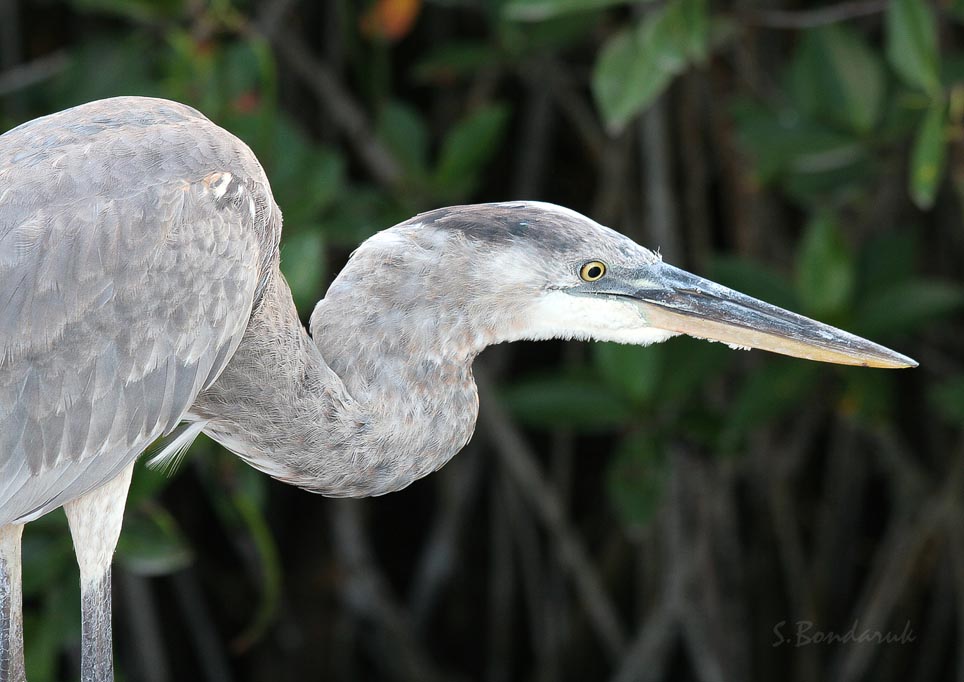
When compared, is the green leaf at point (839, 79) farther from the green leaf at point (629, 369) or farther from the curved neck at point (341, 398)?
the curved neck at point (341, 398)

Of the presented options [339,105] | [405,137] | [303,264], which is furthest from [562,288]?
[339,105]

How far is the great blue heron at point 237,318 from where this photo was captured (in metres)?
1.55

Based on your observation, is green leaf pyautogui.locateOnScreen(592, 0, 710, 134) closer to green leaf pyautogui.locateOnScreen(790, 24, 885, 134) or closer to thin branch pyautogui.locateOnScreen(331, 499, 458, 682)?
green leaf pyautogui.locateOnScreen(790, 24, 885, 134)

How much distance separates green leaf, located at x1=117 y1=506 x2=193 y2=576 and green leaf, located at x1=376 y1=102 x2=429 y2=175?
104 centimetres

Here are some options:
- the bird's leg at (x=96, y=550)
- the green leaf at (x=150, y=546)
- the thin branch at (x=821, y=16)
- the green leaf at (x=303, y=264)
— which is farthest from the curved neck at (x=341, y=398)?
the thin branch at (x=821, y=16)

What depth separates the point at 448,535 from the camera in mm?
3752

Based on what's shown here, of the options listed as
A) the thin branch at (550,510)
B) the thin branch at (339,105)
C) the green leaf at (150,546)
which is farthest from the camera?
the thin branch at (550,510)

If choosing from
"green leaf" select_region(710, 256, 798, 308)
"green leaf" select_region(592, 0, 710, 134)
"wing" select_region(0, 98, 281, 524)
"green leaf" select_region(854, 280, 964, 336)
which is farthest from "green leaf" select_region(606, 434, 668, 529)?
"wing" select_region(0, 98, 281, 524)

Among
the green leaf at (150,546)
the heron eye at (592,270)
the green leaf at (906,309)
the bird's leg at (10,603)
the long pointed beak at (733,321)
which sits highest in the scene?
the heron eye at (592,270)

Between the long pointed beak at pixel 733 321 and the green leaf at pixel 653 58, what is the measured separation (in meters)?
0.95

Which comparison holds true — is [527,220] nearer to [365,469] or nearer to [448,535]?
[365,469]

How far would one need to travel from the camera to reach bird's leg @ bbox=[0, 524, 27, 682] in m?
1.76

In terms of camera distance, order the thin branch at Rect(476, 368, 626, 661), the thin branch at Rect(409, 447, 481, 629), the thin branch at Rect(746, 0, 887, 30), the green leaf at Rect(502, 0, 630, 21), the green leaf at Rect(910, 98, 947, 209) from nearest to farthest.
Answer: the green leaf at Rect(910, 98, 947, 209) < the green leaf at Rect(502, 0, 630, 21) < the thin branch at Rect(746, 0, 887, 30) < the thin branch at Rect(476, 368, 626, 661) < the thin branch at Rect(409, 447, 481, 629)

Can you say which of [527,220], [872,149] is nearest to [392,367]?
[527,220]
